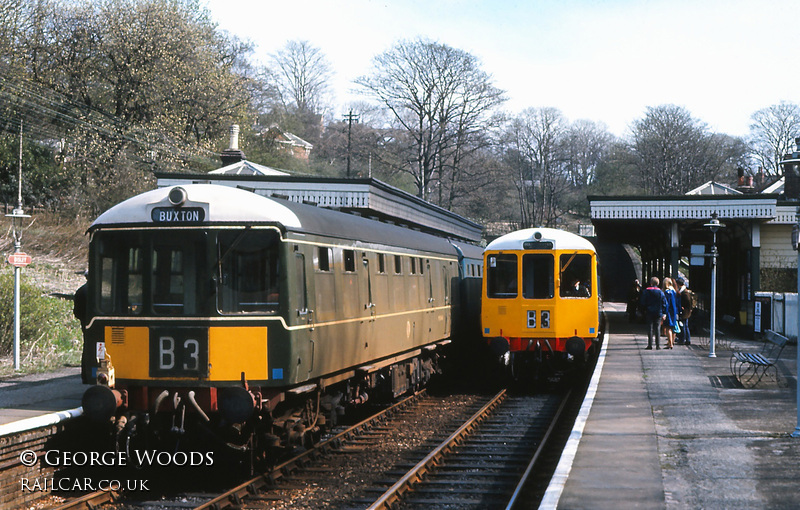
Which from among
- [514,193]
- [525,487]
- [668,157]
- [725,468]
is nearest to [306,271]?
[525,487]

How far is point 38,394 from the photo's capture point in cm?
1159

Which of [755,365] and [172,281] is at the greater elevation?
[172,281]

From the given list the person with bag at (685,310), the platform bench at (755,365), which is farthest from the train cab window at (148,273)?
the person with bag at (685,310)

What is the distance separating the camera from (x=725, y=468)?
26.5 feet

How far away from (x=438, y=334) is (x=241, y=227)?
853 centimetres

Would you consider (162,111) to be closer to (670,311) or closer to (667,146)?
(670,311)

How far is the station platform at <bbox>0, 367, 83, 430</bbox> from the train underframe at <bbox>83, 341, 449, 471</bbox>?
1.30m

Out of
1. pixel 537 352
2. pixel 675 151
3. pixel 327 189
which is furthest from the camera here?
pixel 675 151

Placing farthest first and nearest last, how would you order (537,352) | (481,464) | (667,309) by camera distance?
(667,309)
(537,352)
(481,464)

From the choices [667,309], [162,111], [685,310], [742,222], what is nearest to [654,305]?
[667,309]

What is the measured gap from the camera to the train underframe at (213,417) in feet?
26.4

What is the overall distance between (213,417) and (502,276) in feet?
28.3

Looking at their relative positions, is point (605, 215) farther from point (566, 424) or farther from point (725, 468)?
point (725, 468)

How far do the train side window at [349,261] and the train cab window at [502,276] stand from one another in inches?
221
